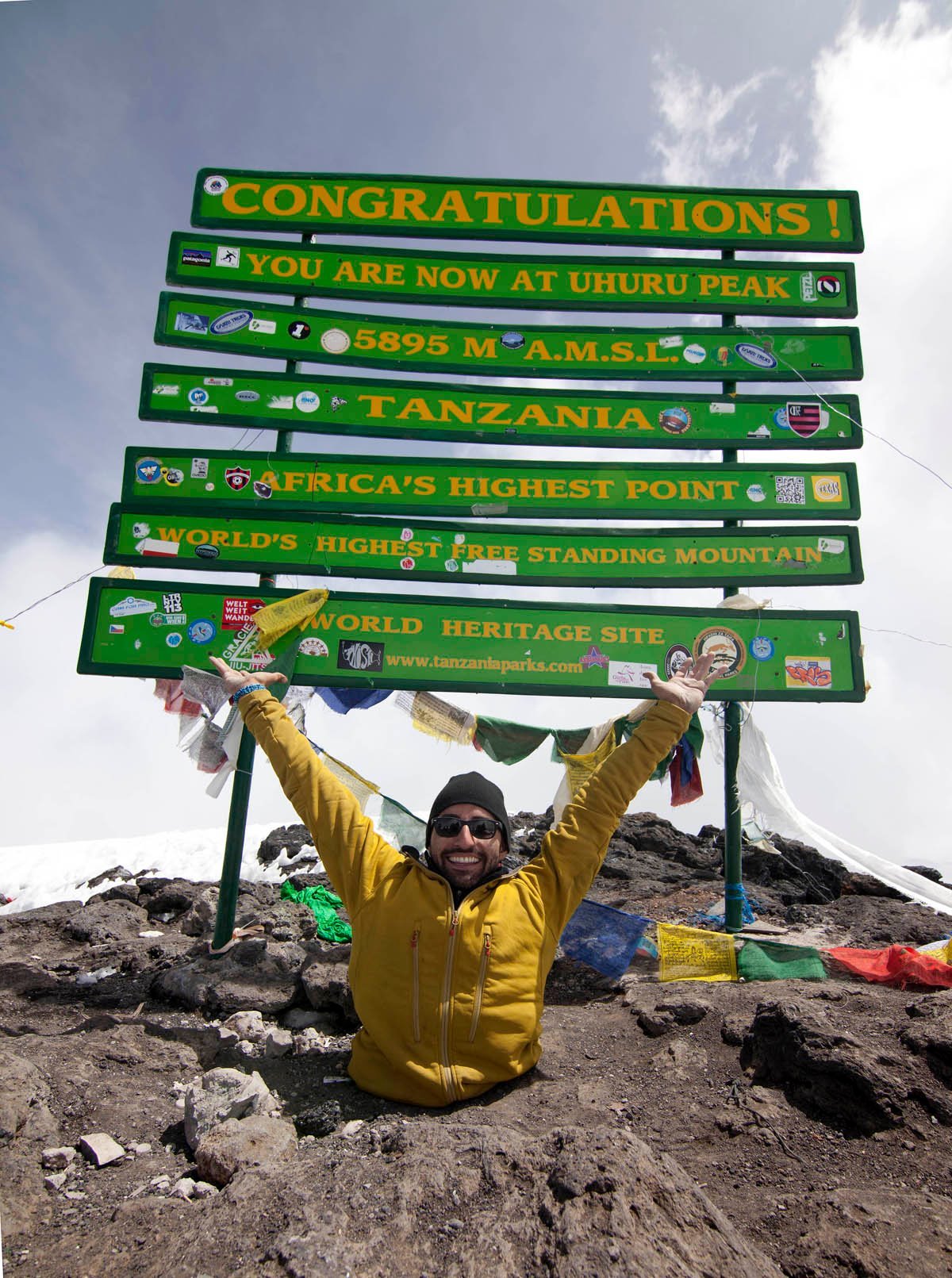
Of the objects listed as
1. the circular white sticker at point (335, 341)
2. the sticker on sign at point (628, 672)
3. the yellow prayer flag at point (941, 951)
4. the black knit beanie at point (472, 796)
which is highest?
the circular white sticker at point (335, 341)

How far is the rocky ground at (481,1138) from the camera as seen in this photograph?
5.77ft

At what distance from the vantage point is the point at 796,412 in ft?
22.4

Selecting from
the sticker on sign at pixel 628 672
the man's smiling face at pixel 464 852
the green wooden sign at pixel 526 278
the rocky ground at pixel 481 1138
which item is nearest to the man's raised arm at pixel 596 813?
the man's smiling face at pixel 464 852

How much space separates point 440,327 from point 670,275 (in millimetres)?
2303

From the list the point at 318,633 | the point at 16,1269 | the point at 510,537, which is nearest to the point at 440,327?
the point at 510,537

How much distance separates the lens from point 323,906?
7141 mm

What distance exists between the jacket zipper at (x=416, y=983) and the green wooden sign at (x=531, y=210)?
6805mm

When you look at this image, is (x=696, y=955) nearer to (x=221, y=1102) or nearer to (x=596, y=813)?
(x=596, y=813)

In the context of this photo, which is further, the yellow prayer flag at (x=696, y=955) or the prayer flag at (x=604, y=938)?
the prayer flag at (x=604, y=938)

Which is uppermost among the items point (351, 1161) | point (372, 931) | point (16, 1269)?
point (372, 931)

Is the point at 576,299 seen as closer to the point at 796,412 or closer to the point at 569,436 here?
the point at 569,436

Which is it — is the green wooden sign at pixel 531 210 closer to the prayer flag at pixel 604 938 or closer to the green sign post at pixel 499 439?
the green sign post at pixel 499 439

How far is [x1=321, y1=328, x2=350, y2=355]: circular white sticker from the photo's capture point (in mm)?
6922

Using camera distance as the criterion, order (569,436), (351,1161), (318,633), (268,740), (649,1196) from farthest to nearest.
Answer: (569,436) < (318,633) < (268,740) < (351,1161) < (649,1196)
